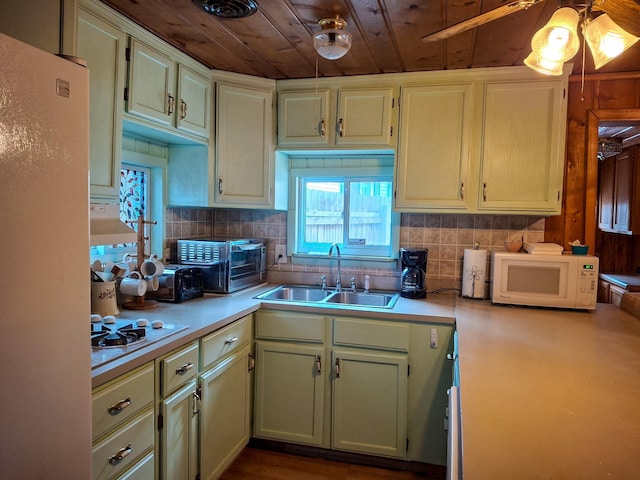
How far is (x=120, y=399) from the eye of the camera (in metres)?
1.47

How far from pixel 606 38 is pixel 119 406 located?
6.18ft

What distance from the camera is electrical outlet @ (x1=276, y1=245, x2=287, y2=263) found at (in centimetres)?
313

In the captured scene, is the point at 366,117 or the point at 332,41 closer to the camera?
the point at 332,41

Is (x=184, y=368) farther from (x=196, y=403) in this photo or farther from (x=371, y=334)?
(x=371, y=334)

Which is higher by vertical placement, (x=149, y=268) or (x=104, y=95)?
(x=104, y=95)

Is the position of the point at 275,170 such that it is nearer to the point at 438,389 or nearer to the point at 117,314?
the point at 117,314

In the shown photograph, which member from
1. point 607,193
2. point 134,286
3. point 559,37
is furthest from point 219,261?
point 607,193

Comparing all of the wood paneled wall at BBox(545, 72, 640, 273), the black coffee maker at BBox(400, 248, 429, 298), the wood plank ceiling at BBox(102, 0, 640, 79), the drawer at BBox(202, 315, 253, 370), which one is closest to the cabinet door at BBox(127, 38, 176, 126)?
the wood plank ceiling at BBox(102, 0, 640, 79)

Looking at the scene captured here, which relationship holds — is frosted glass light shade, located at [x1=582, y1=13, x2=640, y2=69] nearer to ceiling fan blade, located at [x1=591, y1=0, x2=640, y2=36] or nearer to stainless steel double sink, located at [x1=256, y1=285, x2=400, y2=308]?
ceiling fan blade, located at [x1=591, y1=0, x2=640, y2=36]

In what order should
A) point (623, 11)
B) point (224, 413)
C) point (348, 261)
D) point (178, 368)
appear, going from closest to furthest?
point (623, 11) → point (178, 368) → point (224, 413) → point (348, 261)

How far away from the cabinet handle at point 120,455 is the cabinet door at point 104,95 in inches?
37.4

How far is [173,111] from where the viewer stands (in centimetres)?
230

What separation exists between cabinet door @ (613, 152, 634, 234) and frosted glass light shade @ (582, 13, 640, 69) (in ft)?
11.3

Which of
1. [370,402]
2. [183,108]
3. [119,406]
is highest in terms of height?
[183,108]
